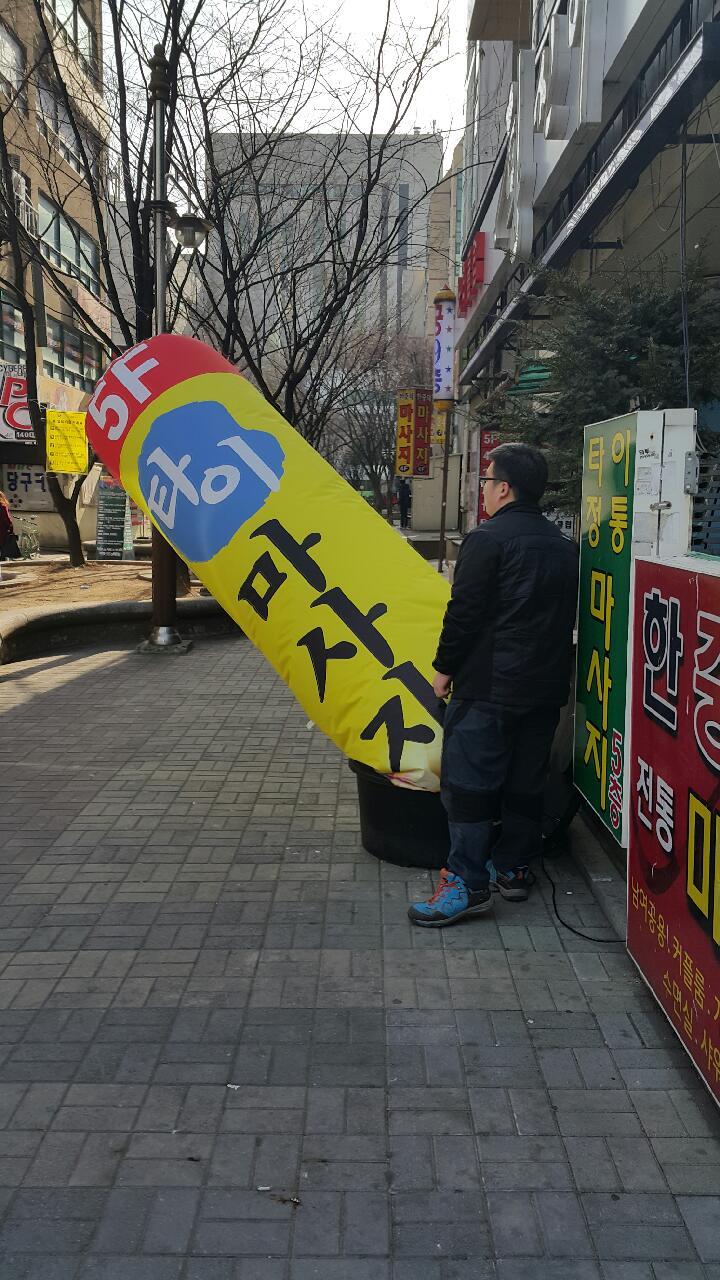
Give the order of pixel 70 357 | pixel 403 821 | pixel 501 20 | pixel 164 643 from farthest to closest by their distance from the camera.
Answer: pixel 70 357, pixel 501 20, pixel 164 643, pixel 403 821

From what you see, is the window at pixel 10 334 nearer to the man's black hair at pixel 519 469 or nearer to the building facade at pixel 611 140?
the building facade at pixel 611 140

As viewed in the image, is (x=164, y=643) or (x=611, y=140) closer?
(x=611, y=140)

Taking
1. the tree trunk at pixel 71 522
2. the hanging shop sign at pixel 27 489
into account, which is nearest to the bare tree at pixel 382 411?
the hanging shop sign at pixel 27 489

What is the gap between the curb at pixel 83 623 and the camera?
10945mm

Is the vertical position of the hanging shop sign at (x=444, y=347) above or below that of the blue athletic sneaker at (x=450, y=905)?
above

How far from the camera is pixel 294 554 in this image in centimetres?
505

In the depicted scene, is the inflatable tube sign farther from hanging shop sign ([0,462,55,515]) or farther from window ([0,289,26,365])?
hanging shop sign ([0,462,55,515])

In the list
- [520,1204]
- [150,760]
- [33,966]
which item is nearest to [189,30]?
[150,760]

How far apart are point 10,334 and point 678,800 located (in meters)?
28.7

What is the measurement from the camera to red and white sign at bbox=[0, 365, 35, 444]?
85.7 feet

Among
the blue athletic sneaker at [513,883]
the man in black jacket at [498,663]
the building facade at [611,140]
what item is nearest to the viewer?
the man in black jacket at [498,663]

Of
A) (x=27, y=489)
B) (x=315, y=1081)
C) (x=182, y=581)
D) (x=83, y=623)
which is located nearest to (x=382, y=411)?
(x=27, y=489)

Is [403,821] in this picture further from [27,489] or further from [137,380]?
[27,489]

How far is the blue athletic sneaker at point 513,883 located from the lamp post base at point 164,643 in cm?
737
